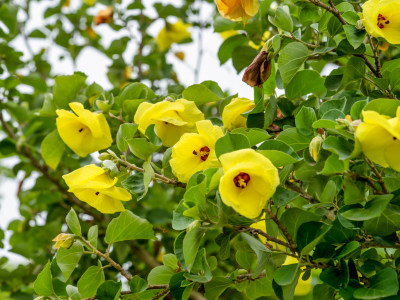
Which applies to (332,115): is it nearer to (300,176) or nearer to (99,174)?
(300,176)

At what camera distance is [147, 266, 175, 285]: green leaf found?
3.30ft

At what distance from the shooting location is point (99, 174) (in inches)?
36.7

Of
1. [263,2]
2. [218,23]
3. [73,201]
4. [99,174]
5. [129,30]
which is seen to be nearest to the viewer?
[99,174]

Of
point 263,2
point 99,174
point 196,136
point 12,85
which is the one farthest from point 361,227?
point 12,85

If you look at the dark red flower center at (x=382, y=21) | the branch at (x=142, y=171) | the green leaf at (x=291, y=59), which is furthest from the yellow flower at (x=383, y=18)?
the branch at (x=142, y=171)

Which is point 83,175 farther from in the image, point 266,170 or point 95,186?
point 266,170

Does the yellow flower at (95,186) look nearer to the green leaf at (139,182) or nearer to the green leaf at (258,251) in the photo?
the green leaf at (139,182)

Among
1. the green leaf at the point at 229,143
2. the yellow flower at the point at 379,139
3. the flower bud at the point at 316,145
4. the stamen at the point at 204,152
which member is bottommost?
the stamen at the point at 204,152

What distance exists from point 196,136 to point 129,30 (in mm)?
1407

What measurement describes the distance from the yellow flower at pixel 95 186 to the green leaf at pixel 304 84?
0.41m

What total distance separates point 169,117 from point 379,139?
43cm

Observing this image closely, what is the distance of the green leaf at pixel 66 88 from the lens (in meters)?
1.33

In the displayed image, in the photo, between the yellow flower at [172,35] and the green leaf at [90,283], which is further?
the yellow flower at [172,35]

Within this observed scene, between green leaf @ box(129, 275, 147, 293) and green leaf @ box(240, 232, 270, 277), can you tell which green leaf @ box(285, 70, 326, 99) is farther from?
green leaf @ box(129, 275, 147, 293)
